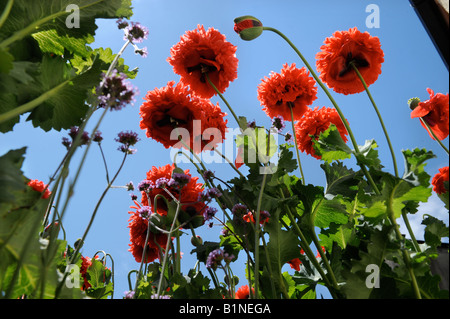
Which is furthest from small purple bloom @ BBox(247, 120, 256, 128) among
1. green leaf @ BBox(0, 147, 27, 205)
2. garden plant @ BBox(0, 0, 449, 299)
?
green leaf @ BBox(0, 147, 27, 205)

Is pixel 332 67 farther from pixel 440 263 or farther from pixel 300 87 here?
pixel 440 263

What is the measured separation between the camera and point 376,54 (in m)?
0.95

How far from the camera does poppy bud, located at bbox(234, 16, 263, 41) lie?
0.82 m

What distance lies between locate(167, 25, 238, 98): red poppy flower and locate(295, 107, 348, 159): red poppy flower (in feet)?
0.91

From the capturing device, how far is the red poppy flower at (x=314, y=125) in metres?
1.05

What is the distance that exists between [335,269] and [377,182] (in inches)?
8.0

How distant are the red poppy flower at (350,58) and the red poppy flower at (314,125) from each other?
95 millimetres

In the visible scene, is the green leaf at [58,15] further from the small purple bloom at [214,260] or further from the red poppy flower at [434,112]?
the red poppy flower at [434,112]

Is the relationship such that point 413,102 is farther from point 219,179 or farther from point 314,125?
point 219,179

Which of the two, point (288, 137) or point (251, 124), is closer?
point (251, 124)

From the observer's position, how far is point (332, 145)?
0.77 meters

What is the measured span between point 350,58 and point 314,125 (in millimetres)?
217

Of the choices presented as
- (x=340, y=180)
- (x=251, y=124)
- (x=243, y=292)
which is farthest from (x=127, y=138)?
(x=243, y=292)
